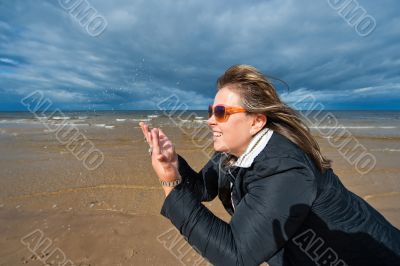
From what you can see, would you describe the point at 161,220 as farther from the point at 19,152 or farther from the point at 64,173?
the point at 19,152

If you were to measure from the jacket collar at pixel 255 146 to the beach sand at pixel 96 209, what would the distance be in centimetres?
245

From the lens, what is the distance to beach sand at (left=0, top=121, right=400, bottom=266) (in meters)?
3.69

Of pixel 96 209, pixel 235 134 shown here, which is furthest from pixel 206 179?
pixel 96 209

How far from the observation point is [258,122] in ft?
6.00

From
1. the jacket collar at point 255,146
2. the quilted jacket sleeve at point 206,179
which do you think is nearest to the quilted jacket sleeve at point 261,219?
the jacket collar at point 255,146

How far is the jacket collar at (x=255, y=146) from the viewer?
1638mm

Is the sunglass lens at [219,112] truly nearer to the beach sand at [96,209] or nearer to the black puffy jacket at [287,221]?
the black puffy jacket at [287,221]

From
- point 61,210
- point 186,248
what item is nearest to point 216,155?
point 186,248

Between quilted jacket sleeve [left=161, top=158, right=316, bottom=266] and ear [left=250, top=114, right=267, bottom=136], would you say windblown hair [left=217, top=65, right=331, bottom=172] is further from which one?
quilted jacket sleeve [left=161, top=158, right=316, bottom=266]

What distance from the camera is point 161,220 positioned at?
4.75 m

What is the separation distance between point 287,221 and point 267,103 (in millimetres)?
781

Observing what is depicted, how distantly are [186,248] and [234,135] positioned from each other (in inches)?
98.6

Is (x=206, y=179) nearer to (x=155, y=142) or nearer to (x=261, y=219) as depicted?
(x=155, y=142)

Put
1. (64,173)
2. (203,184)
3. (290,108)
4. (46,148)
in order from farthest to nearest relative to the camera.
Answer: (46,148)
(64,173)
(203,184)
(290,108)
